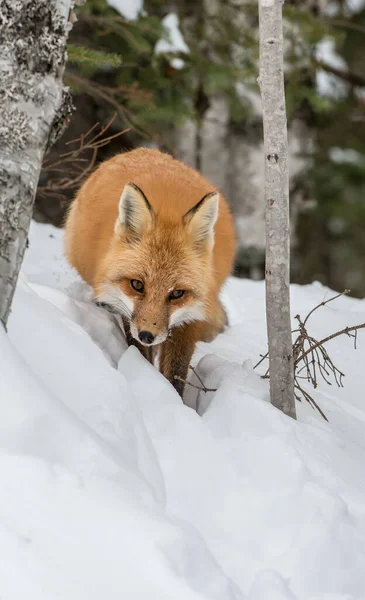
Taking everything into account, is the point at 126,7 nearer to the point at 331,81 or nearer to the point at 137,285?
the point at 137,285

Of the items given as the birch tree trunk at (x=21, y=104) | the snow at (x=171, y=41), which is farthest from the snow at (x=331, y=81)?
the birch tree trunk at (x=21, y=104)

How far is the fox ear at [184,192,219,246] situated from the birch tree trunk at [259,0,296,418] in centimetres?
40

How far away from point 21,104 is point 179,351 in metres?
1.68

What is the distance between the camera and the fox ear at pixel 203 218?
3533 millimetres

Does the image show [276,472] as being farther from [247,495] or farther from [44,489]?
[44,489]

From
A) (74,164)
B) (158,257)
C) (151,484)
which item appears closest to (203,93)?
(74,164)

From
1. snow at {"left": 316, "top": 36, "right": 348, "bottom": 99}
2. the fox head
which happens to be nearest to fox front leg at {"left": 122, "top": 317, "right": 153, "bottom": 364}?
the fox head

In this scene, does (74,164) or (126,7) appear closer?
(74,164)

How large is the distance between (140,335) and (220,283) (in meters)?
0.93

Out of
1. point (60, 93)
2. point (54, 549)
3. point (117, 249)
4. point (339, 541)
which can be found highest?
point (60, 93)

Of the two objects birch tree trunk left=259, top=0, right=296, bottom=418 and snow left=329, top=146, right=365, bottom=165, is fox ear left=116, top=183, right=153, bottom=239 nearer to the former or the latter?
birch tree trunk left=259, top=0, right=296, bottom=418

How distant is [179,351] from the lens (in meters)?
3.84

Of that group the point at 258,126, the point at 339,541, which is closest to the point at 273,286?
the point at 339,541

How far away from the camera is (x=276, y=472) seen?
105 inches
